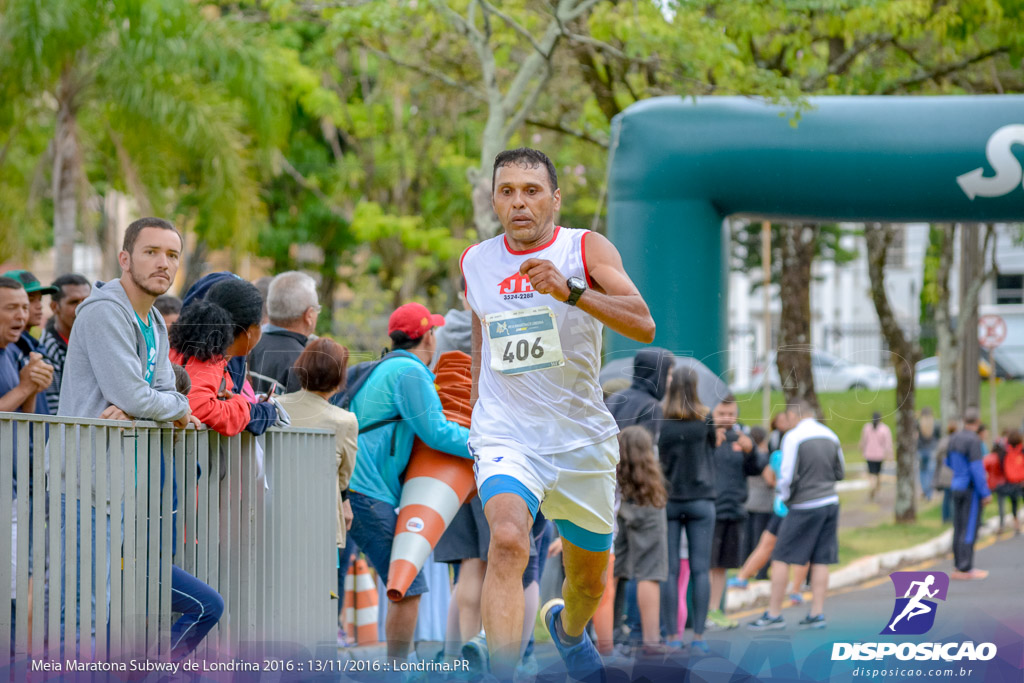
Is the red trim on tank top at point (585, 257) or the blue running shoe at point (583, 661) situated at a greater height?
the red trim on tank top at point (585, 257)

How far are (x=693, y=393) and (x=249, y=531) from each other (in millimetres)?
3105

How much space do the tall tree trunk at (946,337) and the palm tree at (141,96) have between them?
29.6ft

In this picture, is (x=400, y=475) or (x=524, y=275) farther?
(x=400, y=475)

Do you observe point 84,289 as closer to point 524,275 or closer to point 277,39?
point 524,275

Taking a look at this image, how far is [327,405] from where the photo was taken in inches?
216

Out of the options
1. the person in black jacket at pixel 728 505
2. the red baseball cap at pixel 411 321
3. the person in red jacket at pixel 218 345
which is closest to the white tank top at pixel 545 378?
the person in red jacket at pixel 218 345

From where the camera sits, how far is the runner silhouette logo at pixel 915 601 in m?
5.10

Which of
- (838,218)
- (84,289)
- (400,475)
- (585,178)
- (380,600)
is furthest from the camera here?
(585,178)

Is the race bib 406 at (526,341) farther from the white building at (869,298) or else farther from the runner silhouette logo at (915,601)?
the white building at (869,298)

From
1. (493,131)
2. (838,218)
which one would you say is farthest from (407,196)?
(838,218)

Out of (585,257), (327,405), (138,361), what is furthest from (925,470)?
(138,361)

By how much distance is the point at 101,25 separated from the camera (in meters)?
13.2

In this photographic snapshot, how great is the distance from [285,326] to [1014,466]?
1004 centimetres

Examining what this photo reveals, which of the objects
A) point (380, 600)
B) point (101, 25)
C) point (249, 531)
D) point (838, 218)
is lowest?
point (380, 600)
